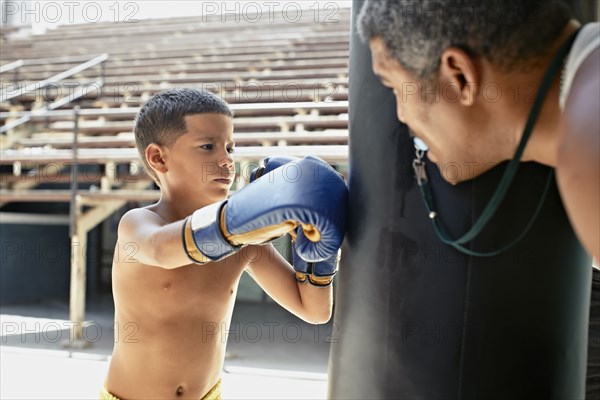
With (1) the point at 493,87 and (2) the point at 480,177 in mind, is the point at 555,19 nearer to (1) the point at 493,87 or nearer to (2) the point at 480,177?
(1) the point at 493,87

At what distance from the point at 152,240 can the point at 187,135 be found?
37 cm

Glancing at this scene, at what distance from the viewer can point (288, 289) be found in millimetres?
1611

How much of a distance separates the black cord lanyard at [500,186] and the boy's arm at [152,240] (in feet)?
1.67

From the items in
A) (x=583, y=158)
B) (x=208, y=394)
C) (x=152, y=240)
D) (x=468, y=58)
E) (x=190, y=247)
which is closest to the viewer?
(x=583, y=158)

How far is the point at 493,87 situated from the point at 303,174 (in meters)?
0.40

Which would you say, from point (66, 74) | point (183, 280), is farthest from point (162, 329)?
point (66, 74)

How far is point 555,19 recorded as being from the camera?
836 millimetres

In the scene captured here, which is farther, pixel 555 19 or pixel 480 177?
pixel 480 177

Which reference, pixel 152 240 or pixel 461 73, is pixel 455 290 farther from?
pixel 152 240

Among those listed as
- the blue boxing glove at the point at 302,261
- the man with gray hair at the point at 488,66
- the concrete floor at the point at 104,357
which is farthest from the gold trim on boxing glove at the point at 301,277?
the concrete floor at the point at 104,357

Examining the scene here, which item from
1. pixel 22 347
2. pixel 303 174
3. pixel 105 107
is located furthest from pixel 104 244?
pixel 303 174

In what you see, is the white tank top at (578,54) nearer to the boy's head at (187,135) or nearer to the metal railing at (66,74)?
the boy's head at (187,135)

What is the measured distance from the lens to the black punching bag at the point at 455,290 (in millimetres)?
982

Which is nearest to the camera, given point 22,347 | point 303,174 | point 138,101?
point 303,174
